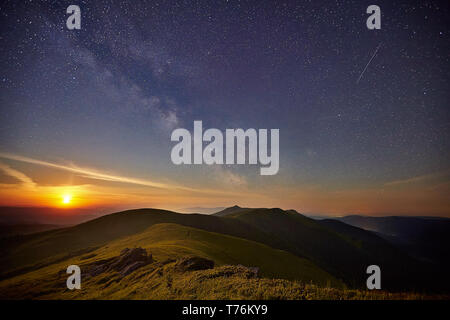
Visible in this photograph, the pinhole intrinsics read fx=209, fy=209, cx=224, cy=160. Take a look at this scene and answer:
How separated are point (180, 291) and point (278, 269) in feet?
123

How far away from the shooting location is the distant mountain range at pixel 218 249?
3411cm

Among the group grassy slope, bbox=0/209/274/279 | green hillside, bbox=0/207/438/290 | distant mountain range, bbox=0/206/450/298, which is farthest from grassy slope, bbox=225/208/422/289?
grassy slope, bbox=0/209/274/279

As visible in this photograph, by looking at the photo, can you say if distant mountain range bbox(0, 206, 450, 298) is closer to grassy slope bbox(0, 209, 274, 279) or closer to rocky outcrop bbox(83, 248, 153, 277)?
grassy slope bbox(0, 209, 274, 279)

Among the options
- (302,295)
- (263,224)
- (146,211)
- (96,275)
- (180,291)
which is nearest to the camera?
(302,295)

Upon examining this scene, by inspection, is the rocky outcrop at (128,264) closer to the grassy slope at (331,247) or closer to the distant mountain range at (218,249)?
the distant mountain range at (218,249)

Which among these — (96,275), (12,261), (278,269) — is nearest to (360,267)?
(278,269)

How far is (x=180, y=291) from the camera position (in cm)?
1148

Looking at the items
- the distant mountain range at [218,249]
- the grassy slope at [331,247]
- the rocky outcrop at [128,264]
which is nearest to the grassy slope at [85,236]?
the distant mountain range at [218,249]

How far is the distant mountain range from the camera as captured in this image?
3411 centimetres

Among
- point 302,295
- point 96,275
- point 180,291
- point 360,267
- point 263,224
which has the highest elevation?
point 302,295

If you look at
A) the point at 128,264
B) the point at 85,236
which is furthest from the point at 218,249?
the point at 85,236

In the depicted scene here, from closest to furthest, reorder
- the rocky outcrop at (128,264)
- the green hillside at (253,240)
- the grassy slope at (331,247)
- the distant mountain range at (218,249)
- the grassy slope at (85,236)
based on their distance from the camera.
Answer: the rocky outcrop at (128,264), the distant mountain range at (218,249), the grassy slope at (85,236), the green hillside at (253,240), the grassy slope at (331,247)
